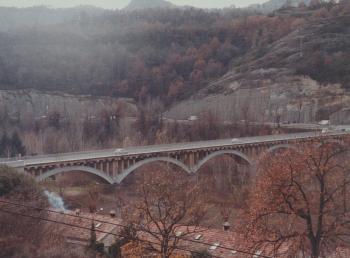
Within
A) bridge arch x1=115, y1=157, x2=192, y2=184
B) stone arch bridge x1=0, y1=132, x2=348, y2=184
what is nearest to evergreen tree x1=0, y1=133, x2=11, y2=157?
stone arch bridge x1=0, y1=132, x2=348, y2=184

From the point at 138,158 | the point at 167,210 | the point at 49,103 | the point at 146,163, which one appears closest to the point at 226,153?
the point at 146,163

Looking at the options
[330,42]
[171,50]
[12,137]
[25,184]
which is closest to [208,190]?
[25,184]

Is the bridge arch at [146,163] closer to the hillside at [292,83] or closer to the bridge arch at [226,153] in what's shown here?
the bridge arch at [226,153]

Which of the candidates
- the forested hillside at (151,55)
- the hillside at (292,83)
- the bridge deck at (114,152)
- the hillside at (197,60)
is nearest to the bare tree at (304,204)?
the bridge deck at (114,152)

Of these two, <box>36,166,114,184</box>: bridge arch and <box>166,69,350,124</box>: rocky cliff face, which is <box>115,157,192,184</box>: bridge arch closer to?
<box>36,166,114,184</box>: bridge arch

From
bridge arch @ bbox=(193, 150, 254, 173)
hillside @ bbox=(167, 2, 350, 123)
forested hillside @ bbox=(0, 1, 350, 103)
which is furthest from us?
forested hillside @ bbox=(0, 1, 350, 103)

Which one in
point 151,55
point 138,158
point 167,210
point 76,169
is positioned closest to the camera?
point 167,210

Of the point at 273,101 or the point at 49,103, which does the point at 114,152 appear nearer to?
the point at 273,101
